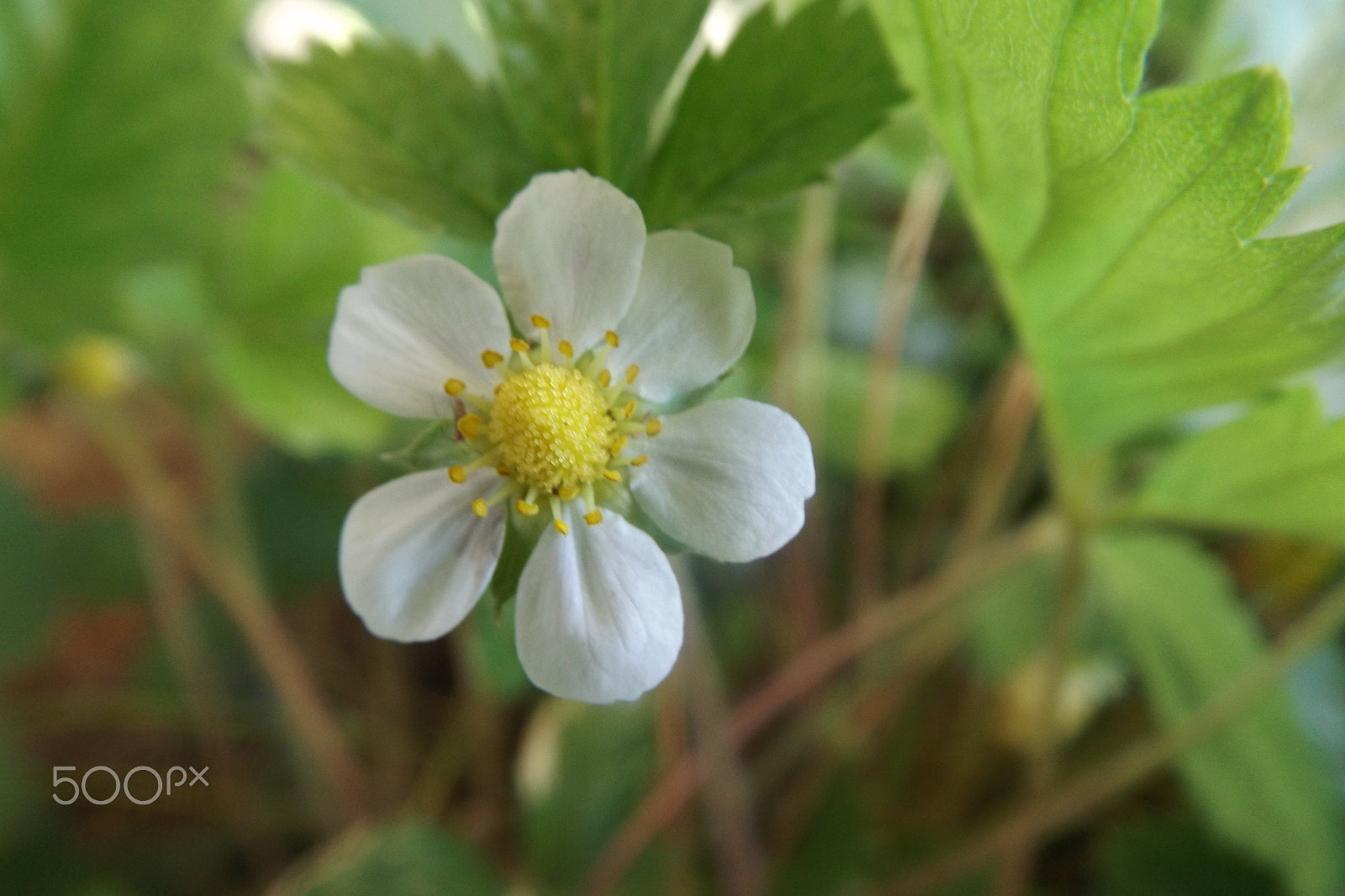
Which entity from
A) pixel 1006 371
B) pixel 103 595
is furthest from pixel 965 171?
pixel 103 595

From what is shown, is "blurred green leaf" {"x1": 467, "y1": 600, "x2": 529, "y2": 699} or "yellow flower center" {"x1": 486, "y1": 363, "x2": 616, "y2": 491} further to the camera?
"blurred green leaf" {"x1": 467, "y1": 600, "x2": 529, "y2": 699}

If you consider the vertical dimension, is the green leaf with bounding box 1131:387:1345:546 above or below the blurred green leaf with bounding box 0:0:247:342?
below

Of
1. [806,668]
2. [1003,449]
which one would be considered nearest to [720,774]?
[806,668]

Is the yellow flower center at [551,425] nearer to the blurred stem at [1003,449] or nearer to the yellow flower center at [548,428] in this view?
the yellow flower center at [548,428]

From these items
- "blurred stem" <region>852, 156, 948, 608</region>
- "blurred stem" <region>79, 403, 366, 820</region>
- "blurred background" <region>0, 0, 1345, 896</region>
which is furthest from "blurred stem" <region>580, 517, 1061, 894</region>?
"blurred stem" <region>79, 403, 366, 820</region>

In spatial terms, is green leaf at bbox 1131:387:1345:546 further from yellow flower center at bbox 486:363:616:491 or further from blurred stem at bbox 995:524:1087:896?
yellow flower center at bbox 486:363:616:491

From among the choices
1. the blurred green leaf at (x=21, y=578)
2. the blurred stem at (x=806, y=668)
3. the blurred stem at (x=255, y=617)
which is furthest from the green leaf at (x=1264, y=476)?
the blurred green leaf at (x=21, y=578)

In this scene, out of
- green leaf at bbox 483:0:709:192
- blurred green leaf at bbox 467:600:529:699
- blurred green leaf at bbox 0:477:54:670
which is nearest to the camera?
green leaf at bbox 483:0:709:192
